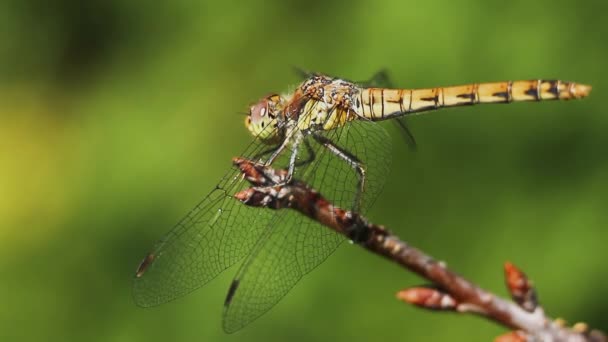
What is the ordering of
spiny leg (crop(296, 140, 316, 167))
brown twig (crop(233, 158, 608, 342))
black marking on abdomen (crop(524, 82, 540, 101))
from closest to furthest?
brown twig (crop(233, 158, 608, 342)), spiny leg (crop(296, 140, 316, 167)), black marking on abdomen (crop(524, 82, 540, 101))

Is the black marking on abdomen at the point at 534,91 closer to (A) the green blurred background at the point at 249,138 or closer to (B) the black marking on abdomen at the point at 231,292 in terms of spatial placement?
(A) the green blurred background at the point at 249,138

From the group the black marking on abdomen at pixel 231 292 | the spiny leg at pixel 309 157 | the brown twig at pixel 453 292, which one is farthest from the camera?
the spiny leg at pixel 309 157

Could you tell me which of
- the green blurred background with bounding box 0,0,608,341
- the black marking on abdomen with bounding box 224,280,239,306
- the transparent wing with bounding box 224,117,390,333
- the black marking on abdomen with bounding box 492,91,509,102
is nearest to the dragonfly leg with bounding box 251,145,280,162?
the transparent wing with bounding box 224,117,390,333

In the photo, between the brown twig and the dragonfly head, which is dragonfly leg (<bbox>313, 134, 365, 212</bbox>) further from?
the brown twig

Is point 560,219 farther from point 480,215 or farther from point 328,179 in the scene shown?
point 328,179

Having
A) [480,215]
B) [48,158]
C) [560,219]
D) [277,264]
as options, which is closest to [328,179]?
[277,264]

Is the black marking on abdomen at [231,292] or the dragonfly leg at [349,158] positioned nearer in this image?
the black marking on abdomen at [231,292]

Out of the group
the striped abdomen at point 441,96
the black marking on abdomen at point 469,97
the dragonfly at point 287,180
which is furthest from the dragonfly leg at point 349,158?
the black marking on abdomen at point 469,97
